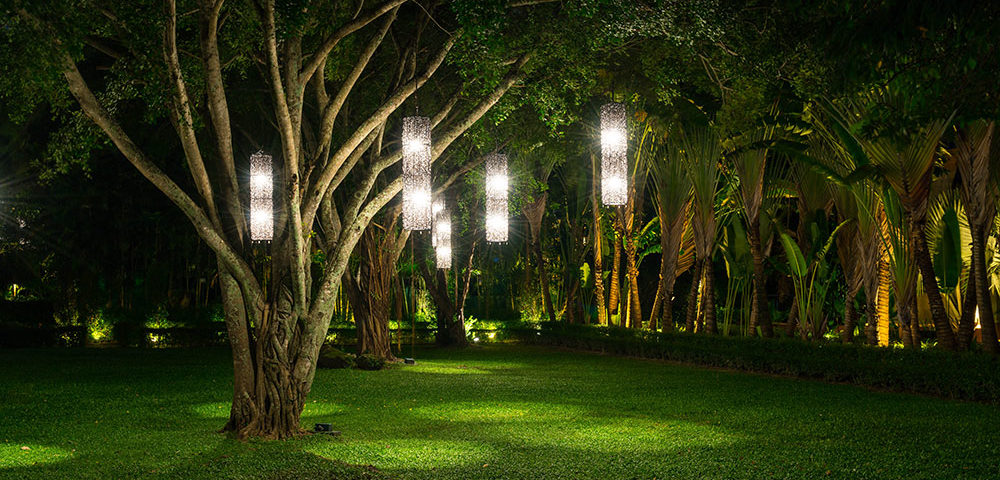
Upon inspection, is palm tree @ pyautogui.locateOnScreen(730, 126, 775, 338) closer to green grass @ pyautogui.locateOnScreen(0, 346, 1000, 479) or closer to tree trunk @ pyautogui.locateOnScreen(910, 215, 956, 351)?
green grass @ pyautogui.locateOnScreen(0, 346, 1000, 479)

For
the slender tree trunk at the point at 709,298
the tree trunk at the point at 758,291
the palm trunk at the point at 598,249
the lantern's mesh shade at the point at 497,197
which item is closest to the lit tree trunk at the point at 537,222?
the palm trunk at the point at 598,249

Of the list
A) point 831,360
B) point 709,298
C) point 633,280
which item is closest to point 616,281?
point 633,280

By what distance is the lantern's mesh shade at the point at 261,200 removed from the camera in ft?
28.9

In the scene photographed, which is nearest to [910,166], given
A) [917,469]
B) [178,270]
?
[917,469]

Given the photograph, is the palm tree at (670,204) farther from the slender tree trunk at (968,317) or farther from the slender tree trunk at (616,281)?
the slender tree trunk at (968,317)

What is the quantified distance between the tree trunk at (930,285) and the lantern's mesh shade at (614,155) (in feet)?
15.1

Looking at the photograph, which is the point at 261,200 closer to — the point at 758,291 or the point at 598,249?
the point at 758,291

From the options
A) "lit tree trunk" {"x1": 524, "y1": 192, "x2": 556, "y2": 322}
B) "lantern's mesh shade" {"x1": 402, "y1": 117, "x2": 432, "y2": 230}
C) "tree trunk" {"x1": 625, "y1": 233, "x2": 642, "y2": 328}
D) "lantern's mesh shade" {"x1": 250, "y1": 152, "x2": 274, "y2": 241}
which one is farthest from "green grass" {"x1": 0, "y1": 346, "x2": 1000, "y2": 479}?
"lit tree trunk" {"x1": 524, "y1": 192, "x2": 556, "y2": 322}

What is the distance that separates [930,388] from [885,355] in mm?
857

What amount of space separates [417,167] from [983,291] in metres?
6.68

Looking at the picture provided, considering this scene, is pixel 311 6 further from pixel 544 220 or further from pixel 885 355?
pixel 544 220

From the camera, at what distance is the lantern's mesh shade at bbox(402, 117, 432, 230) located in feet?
26.9

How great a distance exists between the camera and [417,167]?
8211mm

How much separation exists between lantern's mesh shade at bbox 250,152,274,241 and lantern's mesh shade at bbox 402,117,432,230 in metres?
1.51
